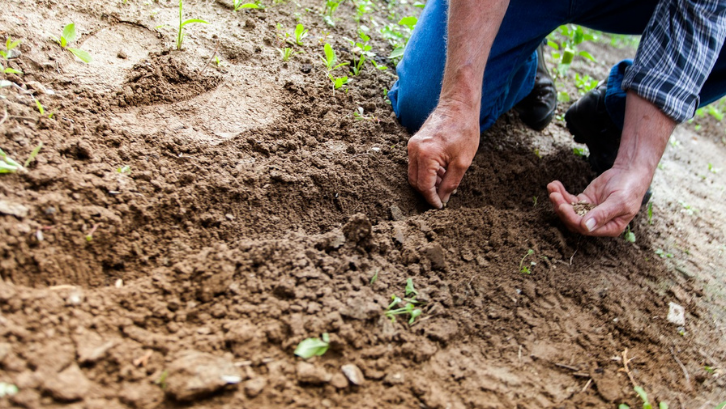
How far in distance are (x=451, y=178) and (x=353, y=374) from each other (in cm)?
90

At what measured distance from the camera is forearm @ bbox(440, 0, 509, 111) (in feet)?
5.78

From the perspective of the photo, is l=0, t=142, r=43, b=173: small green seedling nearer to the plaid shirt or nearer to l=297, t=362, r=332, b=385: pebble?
l=297, t=362, r=332, b=385: pebble

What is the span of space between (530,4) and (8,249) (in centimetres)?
219

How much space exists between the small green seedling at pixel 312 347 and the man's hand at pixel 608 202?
1159mm

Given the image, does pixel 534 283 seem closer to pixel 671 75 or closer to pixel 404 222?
pixel 404 222

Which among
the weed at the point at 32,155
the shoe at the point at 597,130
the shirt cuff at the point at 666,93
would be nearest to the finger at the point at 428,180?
the shirt cuff at the point at 666,93

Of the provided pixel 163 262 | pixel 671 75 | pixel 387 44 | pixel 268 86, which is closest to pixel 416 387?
pixel 163 262

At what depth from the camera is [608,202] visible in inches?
72.0

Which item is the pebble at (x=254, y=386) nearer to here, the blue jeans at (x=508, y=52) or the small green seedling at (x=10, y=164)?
the small green seedling at (x=10, y=164)

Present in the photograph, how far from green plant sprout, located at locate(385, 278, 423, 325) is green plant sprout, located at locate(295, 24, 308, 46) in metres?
1.55

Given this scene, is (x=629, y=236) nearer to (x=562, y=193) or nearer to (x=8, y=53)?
(x=562, y=193)

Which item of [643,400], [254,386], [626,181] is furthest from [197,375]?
[626,181]

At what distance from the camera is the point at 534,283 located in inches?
63.2

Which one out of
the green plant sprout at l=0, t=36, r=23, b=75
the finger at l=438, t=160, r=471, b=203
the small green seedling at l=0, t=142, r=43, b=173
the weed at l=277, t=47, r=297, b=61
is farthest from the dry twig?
the green plant sprout at l=0, t=36, r=23, b=75
